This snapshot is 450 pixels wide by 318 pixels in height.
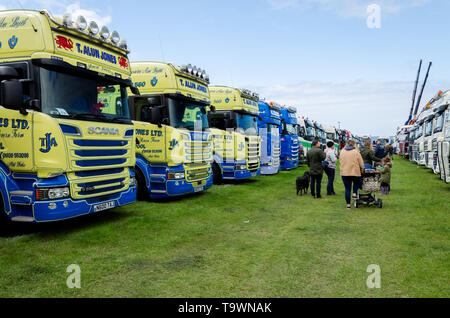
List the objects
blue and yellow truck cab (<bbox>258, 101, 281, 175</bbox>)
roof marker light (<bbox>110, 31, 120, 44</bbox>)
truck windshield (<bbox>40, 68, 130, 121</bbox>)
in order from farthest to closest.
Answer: blue and yellow truck cab (<bbox>258, 101, 281, 175</bbox>)
roof marker light (<bbox>110, 31, 120, 44</bbox>)
truck windshield (<bbox>40, 68, 130, 121</bbox>)

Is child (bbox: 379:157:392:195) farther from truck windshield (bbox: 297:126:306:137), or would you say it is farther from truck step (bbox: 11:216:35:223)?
truck windshield (bbox: 297:126:306:137)

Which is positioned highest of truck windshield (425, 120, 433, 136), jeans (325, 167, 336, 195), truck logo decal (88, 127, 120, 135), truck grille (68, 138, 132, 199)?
truck windshield (425, 120, 433, 136)

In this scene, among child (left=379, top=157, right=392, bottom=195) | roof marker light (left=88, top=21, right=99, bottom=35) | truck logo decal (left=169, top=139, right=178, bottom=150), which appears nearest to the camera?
roof marker light (left=88, top=21, right=99, bottom=35)

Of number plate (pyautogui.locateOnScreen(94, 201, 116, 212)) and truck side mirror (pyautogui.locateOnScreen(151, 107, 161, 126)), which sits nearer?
number plate (pyautogui.locateOnScreen(94, 201, 116, 212))

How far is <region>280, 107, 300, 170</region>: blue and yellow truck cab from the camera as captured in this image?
20328 millimetres

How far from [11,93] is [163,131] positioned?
4.48m

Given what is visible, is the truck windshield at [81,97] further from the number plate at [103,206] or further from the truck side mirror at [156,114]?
the number plate at [103,206]

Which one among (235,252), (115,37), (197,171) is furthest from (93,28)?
(235,252)

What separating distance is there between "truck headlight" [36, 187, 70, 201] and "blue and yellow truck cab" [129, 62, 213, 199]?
12.4ft

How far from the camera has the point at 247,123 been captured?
15094 millimetres

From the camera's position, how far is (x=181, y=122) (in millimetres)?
10250

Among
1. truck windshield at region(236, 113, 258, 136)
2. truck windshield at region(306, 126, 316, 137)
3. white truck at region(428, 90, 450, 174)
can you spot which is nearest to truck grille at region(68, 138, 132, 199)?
truck windshield at region(236, 113, 258, 136)

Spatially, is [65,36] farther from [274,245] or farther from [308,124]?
[308,124]

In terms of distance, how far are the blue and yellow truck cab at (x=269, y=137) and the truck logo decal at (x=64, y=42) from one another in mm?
11060
